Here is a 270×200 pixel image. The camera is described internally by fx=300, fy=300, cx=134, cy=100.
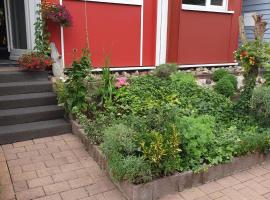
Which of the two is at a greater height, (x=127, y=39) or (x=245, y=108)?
(x=127, y=39)

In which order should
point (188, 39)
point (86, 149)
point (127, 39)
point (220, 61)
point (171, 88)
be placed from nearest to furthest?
point (86, 149)
point (171, 88)
point (127, 39)
point (188, 39)
point (220, 61)

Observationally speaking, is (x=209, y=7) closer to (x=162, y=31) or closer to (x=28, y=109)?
(x=162, y=31)

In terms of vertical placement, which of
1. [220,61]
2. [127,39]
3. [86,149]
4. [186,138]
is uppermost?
[127,39]

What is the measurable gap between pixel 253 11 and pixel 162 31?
12.9 ft

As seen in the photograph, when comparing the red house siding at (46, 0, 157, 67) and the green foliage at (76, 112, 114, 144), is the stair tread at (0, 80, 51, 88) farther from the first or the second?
the green foliage at (76, 112, 114, 144)

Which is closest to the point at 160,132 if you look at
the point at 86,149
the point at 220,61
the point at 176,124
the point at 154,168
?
the point at 176,124

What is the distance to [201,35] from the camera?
287 inches

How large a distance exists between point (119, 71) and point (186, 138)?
3.55 m

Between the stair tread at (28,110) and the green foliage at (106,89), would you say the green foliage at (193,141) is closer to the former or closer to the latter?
the green foliage at (106,89)

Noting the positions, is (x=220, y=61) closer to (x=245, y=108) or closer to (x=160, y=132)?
(x=245, y=108)

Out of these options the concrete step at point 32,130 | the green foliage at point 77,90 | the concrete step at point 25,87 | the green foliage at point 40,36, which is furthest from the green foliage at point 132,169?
the green foliage at point 40,36

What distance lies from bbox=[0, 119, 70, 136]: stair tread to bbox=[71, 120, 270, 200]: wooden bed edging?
0.72 m

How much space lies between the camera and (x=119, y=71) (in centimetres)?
642

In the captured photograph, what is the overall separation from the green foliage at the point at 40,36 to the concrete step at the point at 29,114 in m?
1.19
